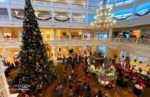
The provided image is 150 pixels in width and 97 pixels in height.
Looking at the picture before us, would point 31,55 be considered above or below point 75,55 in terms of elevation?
above

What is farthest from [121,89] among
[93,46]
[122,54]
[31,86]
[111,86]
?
[93,46]

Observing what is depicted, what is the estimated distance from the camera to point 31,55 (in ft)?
26.4

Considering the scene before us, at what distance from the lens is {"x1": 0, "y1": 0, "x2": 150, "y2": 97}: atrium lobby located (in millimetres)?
8039

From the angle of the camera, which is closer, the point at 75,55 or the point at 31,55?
the point at 31,55

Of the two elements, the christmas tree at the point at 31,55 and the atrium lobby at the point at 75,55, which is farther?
the atrium lobby at the point at 75,55

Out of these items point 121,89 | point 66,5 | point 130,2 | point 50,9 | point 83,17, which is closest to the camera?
point 121,89

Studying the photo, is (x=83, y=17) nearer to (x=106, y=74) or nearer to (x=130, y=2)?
(x=130, y=2)

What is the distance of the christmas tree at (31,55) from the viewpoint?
7.85 metres

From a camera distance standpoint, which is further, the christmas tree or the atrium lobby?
the atrium lobby

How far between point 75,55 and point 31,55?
8491mm

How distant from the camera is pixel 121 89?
349 inches

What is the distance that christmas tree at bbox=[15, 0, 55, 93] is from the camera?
25.7 ft

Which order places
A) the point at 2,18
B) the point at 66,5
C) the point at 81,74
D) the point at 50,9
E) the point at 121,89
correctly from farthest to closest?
the point at 66,5 < the point at 50,9 < the point at 2,18 < the point at 81,74 < the point at 121,89

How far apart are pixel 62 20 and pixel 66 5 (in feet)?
9.35
